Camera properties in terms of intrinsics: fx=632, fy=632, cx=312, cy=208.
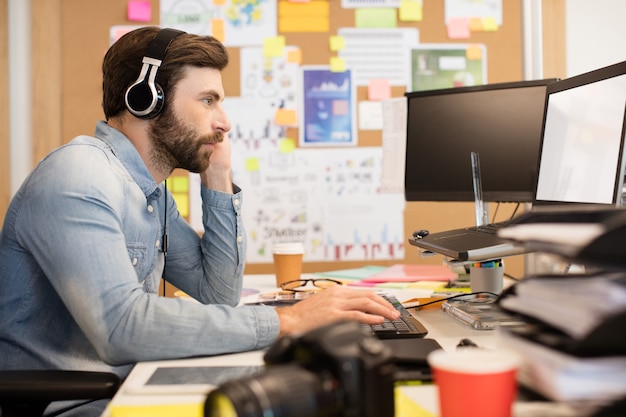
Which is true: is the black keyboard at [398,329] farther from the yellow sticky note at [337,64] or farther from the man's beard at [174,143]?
the yellow sticky note at [337,64]

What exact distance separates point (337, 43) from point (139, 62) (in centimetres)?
157

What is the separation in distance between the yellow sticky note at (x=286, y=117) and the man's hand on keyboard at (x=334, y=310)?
1.74 metres

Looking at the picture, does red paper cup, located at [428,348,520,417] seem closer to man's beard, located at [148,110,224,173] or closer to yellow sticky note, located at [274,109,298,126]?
man's beard, located at [148,110,224,173]

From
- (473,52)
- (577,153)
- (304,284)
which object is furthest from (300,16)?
(577,153)

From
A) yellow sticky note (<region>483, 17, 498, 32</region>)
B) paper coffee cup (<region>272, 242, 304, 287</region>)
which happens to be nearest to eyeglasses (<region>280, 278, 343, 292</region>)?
paper coffee cup (<region>272, 242, 304, 287</region>)

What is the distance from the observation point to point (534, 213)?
0.63m

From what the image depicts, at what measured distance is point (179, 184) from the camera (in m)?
2.71

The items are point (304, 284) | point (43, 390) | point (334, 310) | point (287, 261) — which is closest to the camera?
point (43, 390)

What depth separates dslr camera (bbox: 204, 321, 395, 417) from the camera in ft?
1.52

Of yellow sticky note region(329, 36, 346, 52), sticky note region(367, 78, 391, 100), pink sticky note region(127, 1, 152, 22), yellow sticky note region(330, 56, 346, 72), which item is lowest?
sticky note region(367, 78, 391, 100)

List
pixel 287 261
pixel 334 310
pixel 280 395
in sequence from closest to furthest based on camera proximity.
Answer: pixel 280 395 < pixel 334 310 < pixel 287 261

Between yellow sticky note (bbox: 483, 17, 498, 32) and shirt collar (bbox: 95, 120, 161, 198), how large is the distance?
1995 mm

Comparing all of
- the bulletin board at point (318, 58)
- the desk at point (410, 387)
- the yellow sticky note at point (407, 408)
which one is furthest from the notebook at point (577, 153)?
the bulletin board at point (318, 58)

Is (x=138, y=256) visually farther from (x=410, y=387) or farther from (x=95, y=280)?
(x=410, y=387)
